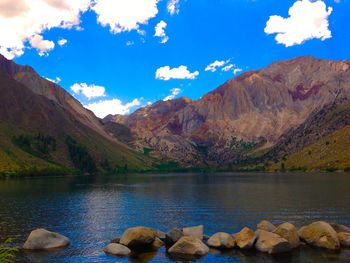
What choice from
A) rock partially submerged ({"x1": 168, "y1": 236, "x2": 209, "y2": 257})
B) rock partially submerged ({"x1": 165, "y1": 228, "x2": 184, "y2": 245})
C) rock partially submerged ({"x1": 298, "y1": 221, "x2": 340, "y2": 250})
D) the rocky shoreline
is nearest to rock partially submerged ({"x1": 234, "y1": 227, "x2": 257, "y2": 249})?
the rocky shoreline

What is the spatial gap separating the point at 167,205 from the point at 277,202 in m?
36.6

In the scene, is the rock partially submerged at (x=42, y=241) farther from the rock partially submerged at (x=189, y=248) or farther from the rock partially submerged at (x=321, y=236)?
the rock partially submerged at (x=321, y=236)

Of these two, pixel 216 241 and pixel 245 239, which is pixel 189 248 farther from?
pixel 245 239

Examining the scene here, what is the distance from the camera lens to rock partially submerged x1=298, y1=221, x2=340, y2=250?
62.2 m

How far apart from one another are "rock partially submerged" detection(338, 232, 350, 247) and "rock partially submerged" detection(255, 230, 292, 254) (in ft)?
31.4

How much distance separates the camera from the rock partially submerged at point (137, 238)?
63.9 metres

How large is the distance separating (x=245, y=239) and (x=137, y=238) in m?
17.3

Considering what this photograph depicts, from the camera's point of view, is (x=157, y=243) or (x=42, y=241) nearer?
(x=42, y=241)

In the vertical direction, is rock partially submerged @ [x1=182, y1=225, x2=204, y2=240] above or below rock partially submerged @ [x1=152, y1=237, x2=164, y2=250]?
above

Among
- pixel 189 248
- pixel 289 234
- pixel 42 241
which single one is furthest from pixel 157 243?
pixel 289 234

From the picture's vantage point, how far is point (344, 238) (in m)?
64.1

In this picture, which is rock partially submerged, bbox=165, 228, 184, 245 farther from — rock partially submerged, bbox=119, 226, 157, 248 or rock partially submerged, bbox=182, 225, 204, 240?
rock partially submerged, bbox=119, 226, 157, 248

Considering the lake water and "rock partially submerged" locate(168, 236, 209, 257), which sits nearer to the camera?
the lake water

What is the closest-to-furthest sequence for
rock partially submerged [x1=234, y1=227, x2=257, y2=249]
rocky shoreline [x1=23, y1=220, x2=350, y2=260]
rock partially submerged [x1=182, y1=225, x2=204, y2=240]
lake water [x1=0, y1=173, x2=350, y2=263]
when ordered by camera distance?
lake water [x1=0, y1=173, x2=350, y2=263]
rocky shoreline [x1=23, y1=220, x2=350, y2=260]
rock partially submerged [x1=234, y1=227, x2=257, y2=249]
rock partially submerged [x1=182, y1=225, x2=204, y2=240]
